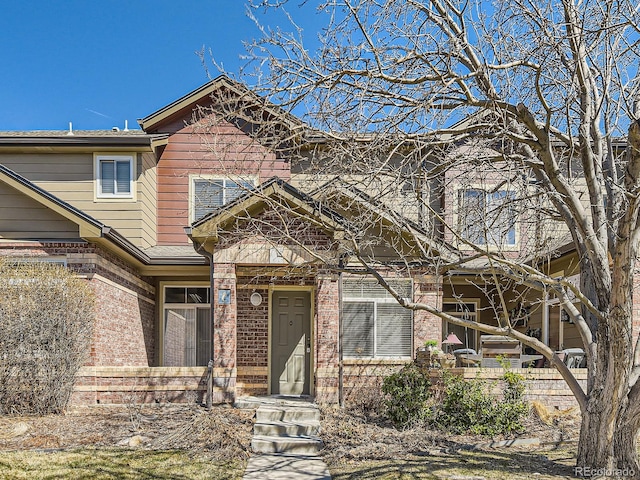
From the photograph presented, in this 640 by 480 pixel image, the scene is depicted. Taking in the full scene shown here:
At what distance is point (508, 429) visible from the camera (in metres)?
9.27

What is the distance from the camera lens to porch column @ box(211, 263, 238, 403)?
10.8 m

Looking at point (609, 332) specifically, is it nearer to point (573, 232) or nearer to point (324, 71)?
point (573, 232)

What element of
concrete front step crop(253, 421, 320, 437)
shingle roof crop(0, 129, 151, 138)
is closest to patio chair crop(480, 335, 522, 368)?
concrete front step crop(253, 421, 320, 437)

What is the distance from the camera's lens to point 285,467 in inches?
309

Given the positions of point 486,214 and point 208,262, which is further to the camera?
point 208,262

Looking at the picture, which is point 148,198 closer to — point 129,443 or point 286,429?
point 129,443

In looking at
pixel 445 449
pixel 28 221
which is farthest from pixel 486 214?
pixel 28 221

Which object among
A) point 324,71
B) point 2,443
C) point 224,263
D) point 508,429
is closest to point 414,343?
point 508,429

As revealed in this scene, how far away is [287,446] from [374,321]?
4.32m

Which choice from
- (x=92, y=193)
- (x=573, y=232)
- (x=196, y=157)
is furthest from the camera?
(x=196, y=157)

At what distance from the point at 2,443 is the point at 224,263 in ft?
15.8

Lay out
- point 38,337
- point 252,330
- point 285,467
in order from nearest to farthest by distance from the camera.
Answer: point 285,467, point 38,337, point 252,330

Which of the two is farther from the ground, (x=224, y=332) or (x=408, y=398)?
(x=224, y=332)

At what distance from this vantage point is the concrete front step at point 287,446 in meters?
8.67
